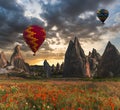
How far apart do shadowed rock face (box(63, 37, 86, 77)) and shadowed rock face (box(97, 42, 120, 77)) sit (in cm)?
3126

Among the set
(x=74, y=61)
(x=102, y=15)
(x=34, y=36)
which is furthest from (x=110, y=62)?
(x=34, y=36)

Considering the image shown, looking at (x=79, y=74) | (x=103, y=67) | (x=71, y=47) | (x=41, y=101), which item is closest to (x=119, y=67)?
(x=103, y=67)

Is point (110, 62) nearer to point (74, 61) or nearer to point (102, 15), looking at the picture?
point (74, 61)

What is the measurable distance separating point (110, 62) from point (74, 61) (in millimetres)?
38321

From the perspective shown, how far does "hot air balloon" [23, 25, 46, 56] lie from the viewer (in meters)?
50.1

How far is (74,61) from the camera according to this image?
17775 cm

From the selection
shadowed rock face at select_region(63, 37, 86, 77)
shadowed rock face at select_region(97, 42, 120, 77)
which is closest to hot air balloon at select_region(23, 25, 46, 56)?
shadowed rock face at select_region(97, 42, 120, 77)

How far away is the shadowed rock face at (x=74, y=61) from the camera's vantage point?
6806 inches

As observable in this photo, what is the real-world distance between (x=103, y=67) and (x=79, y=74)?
113 ft

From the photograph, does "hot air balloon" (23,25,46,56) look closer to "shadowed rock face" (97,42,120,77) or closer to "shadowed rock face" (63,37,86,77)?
"shadowed rock face" (97,42,120,77)

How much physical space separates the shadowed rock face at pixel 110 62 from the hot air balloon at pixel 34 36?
91502 mm

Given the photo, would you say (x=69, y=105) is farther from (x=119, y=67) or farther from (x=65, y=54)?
(x=65, y=54)

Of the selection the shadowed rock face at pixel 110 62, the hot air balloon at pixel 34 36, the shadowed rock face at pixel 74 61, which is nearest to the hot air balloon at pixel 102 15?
the hot air balloon at pixel 34 36

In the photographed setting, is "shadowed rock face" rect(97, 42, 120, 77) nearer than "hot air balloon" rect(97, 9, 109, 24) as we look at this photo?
No
